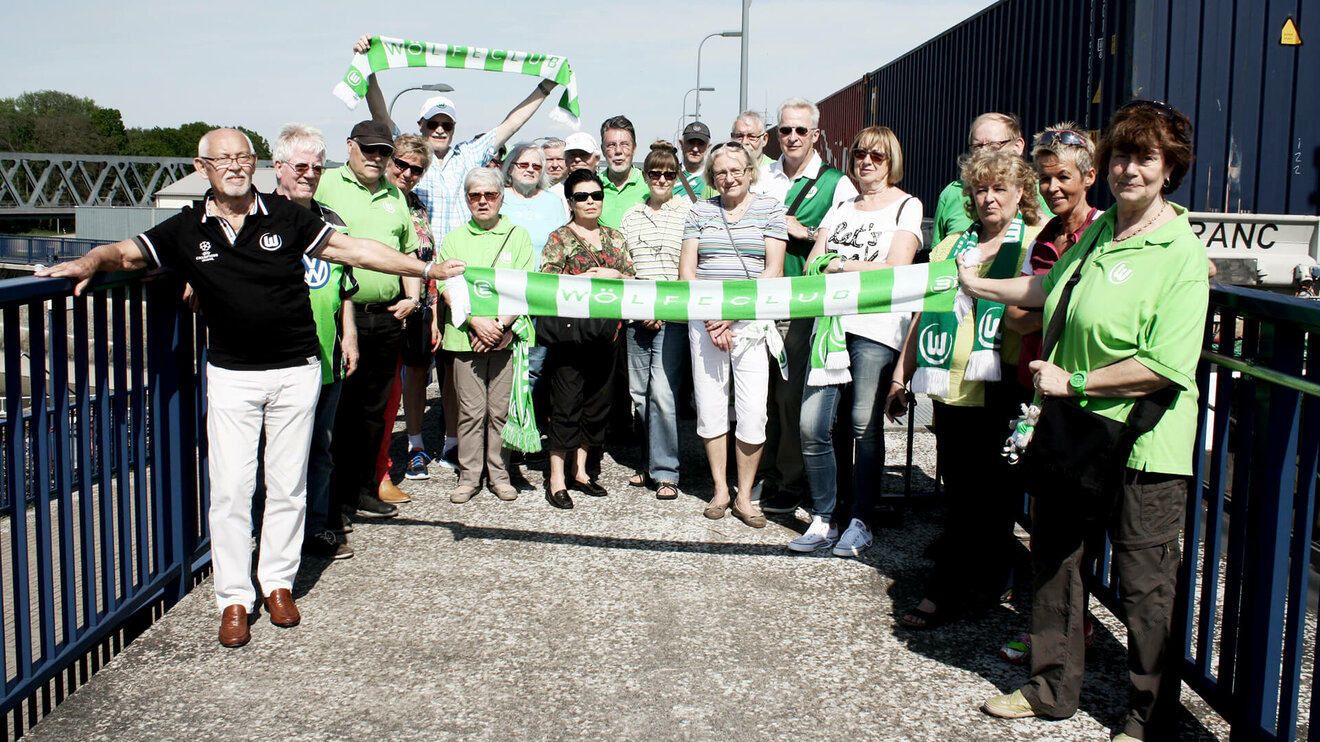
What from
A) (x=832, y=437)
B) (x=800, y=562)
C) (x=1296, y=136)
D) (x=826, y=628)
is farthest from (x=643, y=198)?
(x=1296, y=136)

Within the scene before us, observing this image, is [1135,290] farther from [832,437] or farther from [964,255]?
[832,437]

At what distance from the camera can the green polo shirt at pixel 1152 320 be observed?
292cm

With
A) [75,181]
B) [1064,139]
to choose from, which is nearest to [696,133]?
[1064,139]

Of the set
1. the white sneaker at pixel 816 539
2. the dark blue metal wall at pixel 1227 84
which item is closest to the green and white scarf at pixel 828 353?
the white sneaker at pixel 816 539

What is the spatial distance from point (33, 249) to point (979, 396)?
5810 cm

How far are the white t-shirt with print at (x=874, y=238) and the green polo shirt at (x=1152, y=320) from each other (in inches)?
64.4

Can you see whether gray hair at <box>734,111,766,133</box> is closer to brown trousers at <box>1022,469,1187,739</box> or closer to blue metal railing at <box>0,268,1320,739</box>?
blue metal railing at <box>0,268,1320,739</box>

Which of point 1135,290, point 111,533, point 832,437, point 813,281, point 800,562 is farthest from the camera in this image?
point 832,437

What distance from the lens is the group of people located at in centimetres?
309

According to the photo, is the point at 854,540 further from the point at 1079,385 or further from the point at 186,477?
the point at 186,477

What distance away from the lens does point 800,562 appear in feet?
16.0

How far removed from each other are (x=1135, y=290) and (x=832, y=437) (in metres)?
2.43

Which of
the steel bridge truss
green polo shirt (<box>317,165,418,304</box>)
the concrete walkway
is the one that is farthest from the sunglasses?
the steel bridge truss

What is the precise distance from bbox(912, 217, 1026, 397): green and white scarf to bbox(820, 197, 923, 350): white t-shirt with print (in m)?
0.34
